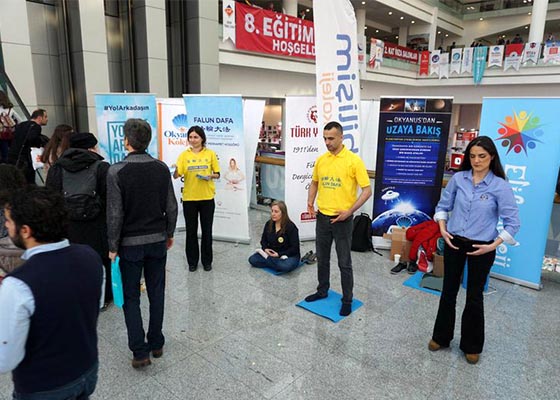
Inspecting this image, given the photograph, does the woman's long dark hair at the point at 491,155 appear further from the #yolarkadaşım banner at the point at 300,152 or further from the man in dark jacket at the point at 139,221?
the #yolarkadaşım banner at the point at 300,152

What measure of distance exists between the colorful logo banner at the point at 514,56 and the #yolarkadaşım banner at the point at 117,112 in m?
15.3

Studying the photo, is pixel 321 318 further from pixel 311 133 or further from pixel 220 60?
pixel 220 60

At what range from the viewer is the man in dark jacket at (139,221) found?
2.33m

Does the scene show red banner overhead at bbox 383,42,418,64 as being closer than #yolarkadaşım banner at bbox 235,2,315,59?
No

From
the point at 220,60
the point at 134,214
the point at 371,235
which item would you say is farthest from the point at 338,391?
the point at 220,60

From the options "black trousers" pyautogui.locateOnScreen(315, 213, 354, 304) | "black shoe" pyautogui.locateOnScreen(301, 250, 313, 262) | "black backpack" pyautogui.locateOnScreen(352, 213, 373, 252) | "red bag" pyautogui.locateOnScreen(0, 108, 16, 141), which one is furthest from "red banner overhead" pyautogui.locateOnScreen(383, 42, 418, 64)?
"black trousers" pyautogui.locateOnScreen(315, 213, 354, 304)

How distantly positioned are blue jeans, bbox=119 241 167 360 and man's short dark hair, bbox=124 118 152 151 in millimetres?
605

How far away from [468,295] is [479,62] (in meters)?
16.1

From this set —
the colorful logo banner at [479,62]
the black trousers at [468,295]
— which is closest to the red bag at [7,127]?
the black trousers at [468,295]

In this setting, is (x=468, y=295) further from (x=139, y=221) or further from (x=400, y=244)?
(x=139, y=221)

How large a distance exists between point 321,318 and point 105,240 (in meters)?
1.84

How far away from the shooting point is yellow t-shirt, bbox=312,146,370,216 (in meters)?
3.16

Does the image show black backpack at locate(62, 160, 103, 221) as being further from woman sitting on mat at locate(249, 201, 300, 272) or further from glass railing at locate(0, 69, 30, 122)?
glass railing at locate(0, 69, 30, 122)

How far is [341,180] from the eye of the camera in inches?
125
